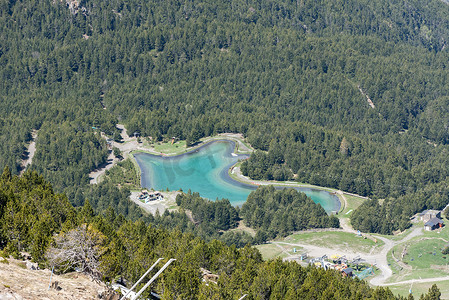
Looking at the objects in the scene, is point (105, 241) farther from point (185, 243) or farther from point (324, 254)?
point (324, 254)

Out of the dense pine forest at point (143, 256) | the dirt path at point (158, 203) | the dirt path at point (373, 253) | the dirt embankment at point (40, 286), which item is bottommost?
the dirt path at point (158, 203)

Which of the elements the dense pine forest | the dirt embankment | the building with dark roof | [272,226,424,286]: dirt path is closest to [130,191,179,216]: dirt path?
[272,226,424,286]: dirt path

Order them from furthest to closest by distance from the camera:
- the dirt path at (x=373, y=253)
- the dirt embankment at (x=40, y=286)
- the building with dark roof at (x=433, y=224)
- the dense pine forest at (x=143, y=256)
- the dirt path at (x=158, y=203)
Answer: the dirt path at (x=158, y=203) < the building with dark roof at (x=433, y=224) < the dirt path at (x=373, y=253) < the dense pine forest at (x=143, y=256) < the dirt embankment at (x=40, y=286)

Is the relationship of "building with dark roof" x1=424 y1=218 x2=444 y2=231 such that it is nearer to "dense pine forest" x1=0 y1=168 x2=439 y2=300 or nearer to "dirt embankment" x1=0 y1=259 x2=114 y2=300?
"dense pine forest" x1=0 y1=168 x2=439 y2=300

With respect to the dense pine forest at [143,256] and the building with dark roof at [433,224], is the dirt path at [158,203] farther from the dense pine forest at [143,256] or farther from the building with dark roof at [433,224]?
the building with dark roof at [433,224]

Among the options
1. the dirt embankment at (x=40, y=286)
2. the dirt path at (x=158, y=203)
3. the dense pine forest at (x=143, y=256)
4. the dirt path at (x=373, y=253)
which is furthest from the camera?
the dirt path at (x=158, y=203)

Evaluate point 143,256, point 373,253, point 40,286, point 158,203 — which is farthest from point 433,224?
point 40,286

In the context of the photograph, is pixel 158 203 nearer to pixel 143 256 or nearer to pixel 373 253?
pixel 373 253

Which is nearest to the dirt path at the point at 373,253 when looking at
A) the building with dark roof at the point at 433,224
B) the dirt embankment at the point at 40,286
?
the building with dark roof at the point at 433,224

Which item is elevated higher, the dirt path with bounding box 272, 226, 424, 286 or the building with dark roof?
the dirt path with bounding box 272, 226, 424, 286
